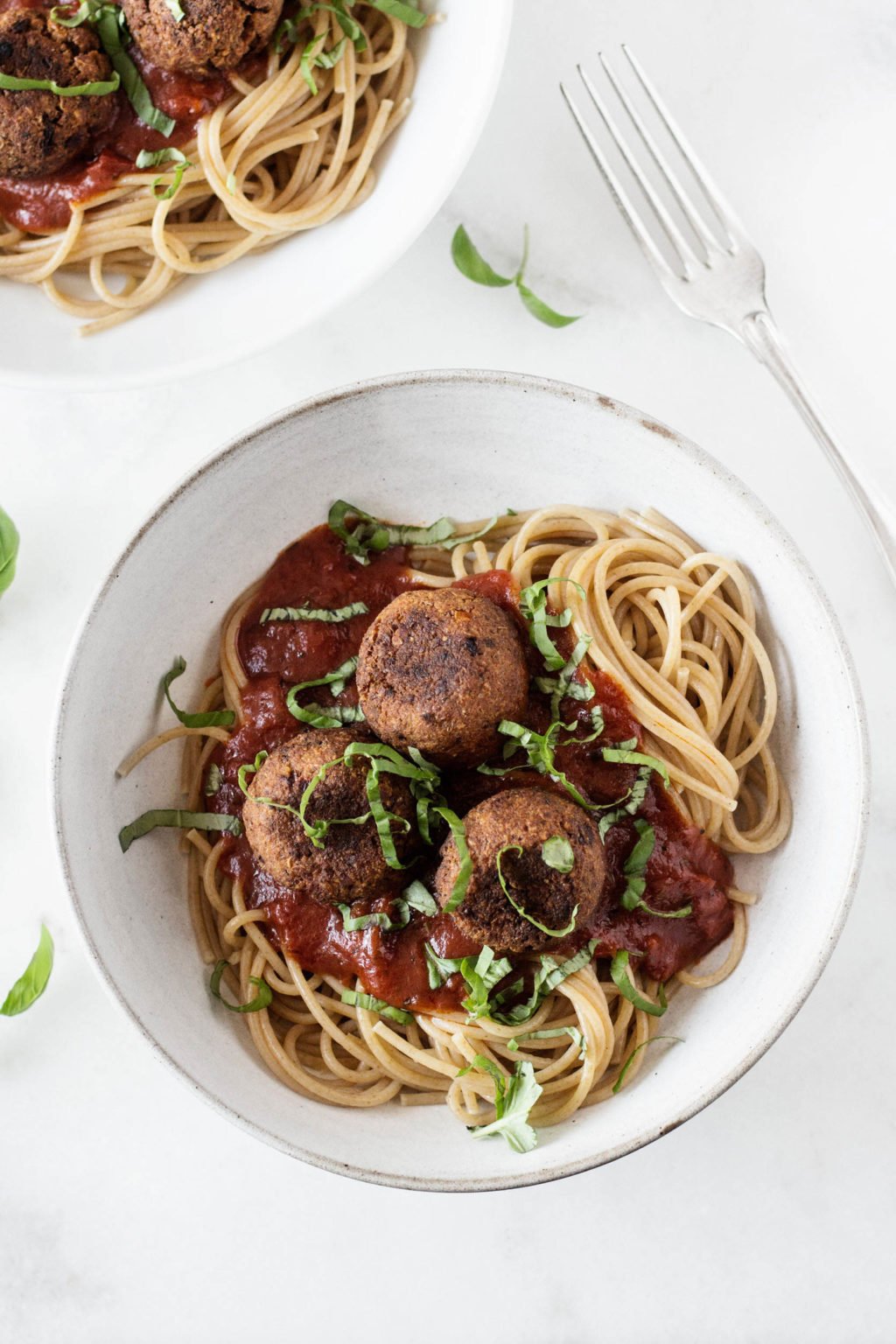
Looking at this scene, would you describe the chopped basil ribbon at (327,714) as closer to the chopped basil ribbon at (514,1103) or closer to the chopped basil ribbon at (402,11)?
the chopped basil ribbon at (514,1103)

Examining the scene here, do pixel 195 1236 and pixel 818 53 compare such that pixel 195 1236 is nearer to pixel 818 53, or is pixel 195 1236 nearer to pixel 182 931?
pixel 182 931

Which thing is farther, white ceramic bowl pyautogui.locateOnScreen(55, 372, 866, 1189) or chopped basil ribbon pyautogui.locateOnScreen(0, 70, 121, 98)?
chopped basil ribbon pyautogui.locateOnScreen(0, 70, 121, 98)

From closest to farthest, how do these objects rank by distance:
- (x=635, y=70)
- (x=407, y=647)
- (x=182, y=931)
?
(x=407, y=647) < (x=182, y=931) < (x=635, y=70)

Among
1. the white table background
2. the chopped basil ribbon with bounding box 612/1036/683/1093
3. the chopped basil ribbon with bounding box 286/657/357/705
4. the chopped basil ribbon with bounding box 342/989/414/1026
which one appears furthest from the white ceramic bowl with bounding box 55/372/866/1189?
the white table background

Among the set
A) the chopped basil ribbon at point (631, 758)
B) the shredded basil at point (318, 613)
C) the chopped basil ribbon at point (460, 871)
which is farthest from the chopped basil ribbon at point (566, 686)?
the shredded basil at point (318, 613)

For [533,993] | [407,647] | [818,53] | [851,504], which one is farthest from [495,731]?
[818,53]

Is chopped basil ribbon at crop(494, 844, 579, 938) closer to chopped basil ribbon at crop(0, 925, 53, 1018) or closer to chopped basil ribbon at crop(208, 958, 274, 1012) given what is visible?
chopped basil ribbon at crop(208, 958, 274, 1012)

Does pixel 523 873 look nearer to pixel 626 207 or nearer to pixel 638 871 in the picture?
pixel 638 871
